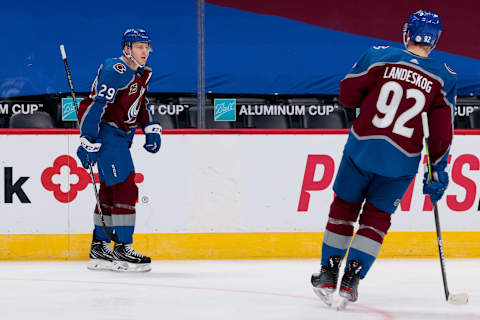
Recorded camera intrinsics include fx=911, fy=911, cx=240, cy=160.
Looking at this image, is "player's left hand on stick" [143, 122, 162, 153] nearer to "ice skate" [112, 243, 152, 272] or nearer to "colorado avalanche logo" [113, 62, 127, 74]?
"colorado avalanche logo" [113, 62, 127, 74]

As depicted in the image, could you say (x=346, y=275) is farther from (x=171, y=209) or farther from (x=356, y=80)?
(x=171, y=209)

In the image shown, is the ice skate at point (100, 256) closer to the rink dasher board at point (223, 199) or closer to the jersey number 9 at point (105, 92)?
the rink dasher board at point (223, 199)

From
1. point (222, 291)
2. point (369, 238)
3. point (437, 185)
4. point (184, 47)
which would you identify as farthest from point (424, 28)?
point (184, 47)

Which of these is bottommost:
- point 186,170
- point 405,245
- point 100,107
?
point 405,245

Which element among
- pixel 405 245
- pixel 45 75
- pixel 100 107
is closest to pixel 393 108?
pixel 100 107

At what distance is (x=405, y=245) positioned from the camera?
535 centimetres

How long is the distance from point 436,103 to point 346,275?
2.39ft

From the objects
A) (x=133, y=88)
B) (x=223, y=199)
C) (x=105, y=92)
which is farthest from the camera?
(x=223, y=199)

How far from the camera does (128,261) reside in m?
4.69

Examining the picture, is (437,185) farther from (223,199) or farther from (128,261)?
(223,199)

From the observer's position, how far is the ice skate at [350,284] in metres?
3.36

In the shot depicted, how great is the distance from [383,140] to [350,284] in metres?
0.55

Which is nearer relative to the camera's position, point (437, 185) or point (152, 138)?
point (437, 185)

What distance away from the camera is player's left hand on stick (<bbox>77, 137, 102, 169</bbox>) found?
462 centimetres
